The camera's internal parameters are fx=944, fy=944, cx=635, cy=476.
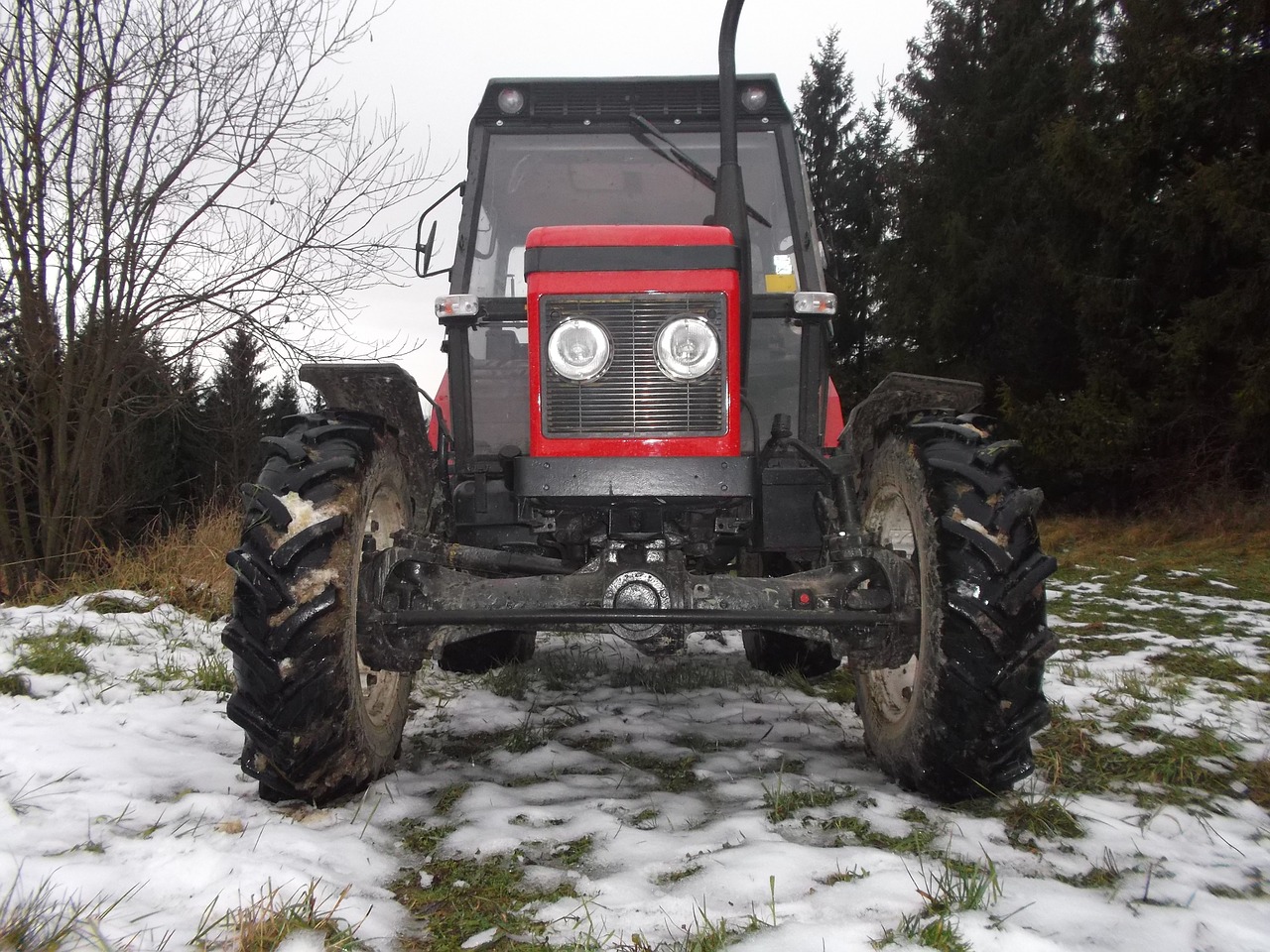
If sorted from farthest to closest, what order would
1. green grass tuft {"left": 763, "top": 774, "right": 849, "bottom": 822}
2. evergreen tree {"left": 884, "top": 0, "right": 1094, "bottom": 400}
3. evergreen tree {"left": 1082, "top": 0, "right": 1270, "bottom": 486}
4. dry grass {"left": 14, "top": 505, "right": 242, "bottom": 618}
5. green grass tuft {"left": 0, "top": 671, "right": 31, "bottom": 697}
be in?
evergreen tree {"left": 884, "top": 0, "right": 1094, "bottom": 400}
evergreen tree {"left": 1082, "top": 0, "right": 1270, "bottom": 486}
dry grass {"left": 14, "top": 505, "right": 242, "bottom": 618}
green grass tuft {"left": 0, "top": 671, "right": 31, "bottom": 697}
green grass tuft {"left": 763, "top": 774, "right": 849, "bottom": 822}

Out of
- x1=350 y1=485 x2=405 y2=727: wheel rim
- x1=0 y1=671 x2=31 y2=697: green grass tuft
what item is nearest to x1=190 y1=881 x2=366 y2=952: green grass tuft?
x1=350 y1=485 x2=405 y2=727: wheel rim

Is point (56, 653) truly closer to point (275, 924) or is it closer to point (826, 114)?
point (275, 924)

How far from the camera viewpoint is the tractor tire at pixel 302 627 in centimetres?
221

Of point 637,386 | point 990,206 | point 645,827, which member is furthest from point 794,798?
point 990,206

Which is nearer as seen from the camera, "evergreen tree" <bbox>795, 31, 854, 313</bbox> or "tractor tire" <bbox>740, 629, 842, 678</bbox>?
"tractor tire" <bbox>740, 629, 842, 678</bbox>

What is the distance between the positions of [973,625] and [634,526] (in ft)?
3.13

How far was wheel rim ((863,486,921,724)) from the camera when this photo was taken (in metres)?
2.67

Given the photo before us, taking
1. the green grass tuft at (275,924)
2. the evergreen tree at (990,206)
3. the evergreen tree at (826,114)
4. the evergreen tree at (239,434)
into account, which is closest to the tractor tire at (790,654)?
the green grass tuft at (275,924)

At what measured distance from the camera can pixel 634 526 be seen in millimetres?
2703

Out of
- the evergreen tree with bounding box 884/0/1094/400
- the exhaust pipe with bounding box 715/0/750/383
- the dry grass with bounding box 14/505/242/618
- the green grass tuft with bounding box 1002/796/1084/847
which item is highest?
the evergreen tree with bounding box 884/0/1094/400

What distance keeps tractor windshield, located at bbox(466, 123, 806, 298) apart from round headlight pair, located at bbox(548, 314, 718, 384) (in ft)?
3.50

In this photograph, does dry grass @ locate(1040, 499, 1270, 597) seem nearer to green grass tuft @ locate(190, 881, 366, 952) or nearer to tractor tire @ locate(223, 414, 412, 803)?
tractor tire @ locate(223, 414, 412, 803)

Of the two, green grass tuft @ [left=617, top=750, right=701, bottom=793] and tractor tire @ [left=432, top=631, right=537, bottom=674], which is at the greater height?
tractor tire @ [left=432, top=631, right=537, bottom=674]

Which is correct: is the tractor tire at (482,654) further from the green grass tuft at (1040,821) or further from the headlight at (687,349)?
the green grass tuft at (1040,821)
